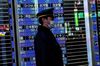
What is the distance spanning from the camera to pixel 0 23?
6148 mm

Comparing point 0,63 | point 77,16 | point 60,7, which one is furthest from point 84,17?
point 0,63

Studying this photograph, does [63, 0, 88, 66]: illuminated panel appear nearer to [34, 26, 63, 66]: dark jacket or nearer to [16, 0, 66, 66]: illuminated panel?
[16, 0, 66, 66]: illuminated panel

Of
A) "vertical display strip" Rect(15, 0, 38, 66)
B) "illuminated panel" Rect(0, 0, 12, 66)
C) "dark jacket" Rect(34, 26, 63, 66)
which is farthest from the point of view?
"vertical display strip" Rect(15, 0, 38, 66)

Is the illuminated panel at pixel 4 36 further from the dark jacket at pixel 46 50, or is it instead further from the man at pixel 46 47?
the dark jacket at pixel 46 50

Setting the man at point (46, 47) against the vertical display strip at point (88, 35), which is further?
the vertical display strip at point (88, 35)

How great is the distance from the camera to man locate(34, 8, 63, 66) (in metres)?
4.57

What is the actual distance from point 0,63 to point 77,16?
1.85 m

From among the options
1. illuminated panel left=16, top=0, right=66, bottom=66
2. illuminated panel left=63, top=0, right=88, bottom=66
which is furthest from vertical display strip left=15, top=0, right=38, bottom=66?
illuminated panel left=63, top=0, right=88, bottom=66

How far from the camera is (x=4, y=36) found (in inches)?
245

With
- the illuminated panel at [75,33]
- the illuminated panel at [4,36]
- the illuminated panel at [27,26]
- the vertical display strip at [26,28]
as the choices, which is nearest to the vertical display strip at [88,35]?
the illuminated panel at [75,33]

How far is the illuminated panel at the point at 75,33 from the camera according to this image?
268 inches

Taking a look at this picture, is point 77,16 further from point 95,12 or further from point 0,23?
point 0,23

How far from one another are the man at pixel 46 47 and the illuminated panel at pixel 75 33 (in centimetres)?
196

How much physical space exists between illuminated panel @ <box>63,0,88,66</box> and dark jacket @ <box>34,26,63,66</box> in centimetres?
202
